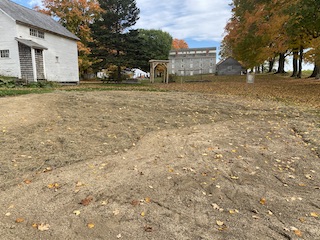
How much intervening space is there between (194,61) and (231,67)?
1346cm

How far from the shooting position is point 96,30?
2480 centimetres

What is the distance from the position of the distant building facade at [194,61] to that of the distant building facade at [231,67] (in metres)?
8.60

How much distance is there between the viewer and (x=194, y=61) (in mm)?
69688

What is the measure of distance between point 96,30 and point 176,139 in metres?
22.2

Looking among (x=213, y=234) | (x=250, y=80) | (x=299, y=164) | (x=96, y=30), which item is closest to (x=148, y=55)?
(x=96, y=30)

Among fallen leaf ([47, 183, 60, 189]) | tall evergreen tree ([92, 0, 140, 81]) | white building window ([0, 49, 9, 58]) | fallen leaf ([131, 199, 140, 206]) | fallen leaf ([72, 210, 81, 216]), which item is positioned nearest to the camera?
fallen leaf ([72, 210, 81, 216])

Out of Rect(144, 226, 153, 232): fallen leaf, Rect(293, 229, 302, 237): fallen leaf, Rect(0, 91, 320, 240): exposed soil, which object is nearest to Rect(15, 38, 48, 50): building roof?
Rect(0, 91, 320, 240): exposed soil

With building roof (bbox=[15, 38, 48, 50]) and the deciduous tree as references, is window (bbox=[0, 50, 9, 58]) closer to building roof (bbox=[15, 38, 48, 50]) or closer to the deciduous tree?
building roof (bbox=[15, 38, 48, 50])

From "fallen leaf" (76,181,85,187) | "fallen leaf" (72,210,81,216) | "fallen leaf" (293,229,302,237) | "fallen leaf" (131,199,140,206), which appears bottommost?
"fallen leaf" (293,229,302,237)

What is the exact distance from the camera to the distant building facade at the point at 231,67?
58.0m

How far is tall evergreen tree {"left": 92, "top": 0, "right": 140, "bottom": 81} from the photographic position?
24.5 metres

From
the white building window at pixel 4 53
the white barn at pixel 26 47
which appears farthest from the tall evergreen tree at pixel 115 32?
the white building window at pixel 4 53

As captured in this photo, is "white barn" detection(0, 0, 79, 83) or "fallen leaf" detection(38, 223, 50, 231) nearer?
"fallen leaf" detection(38, 223, 50, 231)

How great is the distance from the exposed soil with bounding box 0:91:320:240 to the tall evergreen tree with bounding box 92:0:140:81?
18.4 metres
